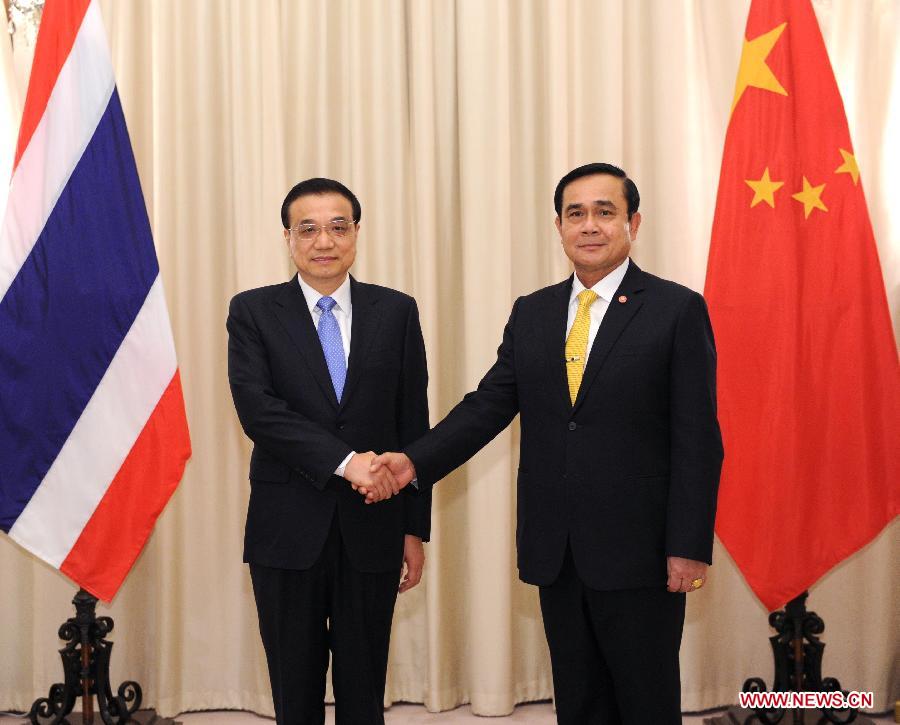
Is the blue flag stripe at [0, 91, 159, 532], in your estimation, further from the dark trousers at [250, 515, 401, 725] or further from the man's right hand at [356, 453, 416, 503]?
the man's right hand at [356, 453, 416, 503]

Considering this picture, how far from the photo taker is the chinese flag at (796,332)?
9.94 ft

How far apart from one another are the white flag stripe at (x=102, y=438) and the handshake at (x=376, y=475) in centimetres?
115

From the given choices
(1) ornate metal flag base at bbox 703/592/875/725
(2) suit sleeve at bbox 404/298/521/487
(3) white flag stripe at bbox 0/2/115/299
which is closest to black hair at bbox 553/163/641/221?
(2) suit sleeve at bbox 404/298/521/487

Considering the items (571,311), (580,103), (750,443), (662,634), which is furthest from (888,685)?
(580,103)

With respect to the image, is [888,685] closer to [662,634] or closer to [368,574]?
[662,634]

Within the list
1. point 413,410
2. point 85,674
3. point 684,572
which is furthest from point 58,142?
point 684,572

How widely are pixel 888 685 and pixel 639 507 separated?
7.17ft

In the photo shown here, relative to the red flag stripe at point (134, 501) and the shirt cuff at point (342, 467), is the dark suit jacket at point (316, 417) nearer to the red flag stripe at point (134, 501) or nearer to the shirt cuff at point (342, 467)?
the shirt cuff at point (342, 467)

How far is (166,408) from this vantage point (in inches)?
120

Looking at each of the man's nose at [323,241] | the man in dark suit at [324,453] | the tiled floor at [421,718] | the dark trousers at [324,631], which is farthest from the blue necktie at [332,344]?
the tiled floor at [421,718]

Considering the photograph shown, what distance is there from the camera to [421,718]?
11.6 ft

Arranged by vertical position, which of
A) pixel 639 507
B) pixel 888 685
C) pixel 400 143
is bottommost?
pixel 888 685

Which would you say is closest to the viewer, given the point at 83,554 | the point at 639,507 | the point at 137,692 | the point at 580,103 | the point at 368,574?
the point at 639,507

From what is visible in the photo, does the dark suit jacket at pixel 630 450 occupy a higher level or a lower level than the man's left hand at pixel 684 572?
higher
